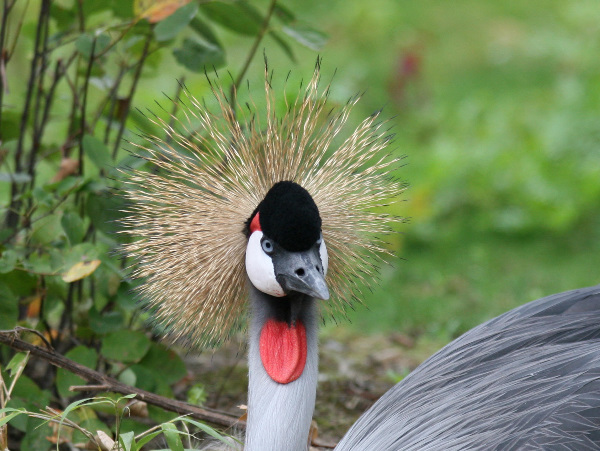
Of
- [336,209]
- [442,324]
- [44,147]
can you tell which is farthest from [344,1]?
[336,209]

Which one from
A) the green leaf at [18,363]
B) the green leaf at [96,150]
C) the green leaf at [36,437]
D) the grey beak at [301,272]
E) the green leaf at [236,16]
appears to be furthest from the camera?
the green leaf at [236,16]

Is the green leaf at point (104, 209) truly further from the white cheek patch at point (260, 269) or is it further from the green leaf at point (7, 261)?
the white cheek patch at point (260, 269)

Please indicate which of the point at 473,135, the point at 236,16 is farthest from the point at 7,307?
the point at 473,135

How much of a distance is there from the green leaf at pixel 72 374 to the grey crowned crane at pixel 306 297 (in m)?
0.25

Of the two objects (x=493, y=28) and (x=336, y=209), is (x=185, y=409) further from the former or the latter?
(x=493, y=28)

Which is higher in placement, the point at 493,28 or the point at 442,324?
the point at 493,28

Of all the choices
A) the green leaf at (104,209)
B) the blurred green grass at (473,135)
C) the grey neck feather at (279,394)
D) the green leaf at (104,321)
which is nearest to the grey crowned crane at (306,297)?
the grey neck feather at (279,394)

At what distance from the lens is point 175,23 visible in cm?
187

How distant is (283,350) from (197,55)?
776mm

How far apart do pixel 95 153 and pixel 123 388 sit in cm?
52

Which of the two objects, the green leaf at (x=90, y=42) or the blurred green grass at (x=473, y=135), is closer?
the green leaf at (x=90, y=42)

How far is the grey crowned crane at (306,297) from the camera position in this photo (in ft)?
4.97

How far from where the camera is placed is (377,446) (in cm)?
163

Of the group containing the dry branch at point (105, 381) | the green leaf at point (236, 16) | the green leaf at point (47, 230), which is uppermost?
the green leaf at point (236, 16)
